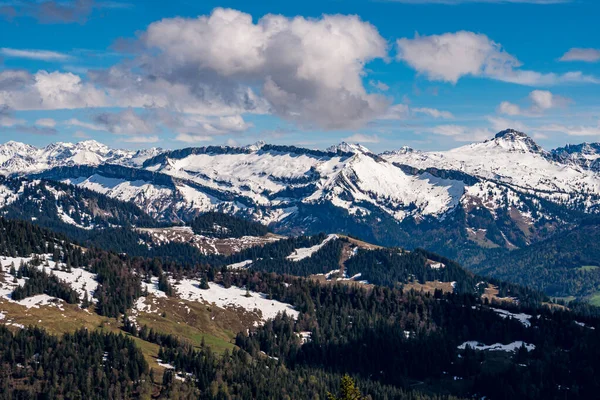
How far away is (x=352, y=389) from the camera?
116m
